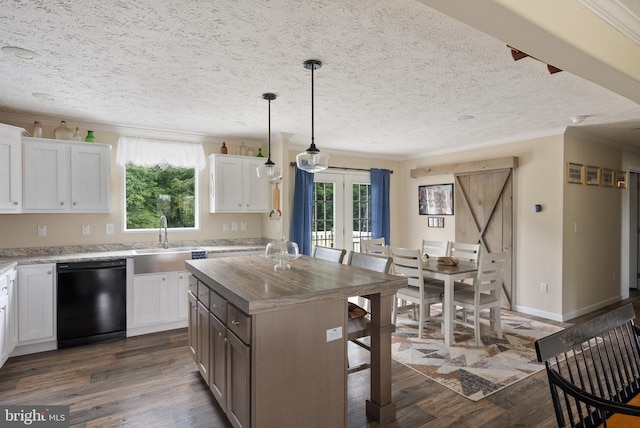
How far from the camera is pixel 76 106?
11.6 feet

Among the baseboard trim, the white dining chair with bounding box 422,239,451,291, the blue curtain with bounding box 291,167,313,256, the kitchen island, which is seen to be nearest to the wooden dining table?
the white dining chair with bounding box 422,239,451,291

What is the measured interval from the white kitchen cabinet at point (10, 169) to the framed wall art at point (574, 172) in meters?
6.18

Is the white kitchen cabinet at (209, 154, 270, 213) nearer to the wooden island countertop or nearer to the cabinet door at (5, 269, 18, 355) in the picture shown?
the wooden island countertop

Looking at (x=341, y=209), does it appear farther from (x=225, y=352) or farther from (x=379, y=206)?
(x=225, y=352)

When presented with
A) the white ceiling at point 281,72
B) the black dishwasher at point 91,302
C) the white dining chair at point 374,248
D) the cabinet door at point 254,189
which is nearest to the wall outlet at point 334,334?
the white ceiling at point 281,72

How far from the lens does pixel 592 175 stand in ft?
15.9

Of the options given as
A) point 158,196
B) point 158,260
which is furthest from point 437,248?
point 158,196

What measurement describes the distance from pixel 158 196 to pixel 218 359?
3071 millimetres

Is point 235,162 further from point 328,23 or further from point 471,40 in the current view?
point 471,40

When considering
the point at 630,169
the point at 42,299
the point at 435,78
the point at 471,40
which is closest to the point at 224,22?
the point at 471,40

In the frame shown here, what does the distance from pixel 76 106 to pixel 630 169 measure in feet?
24.8

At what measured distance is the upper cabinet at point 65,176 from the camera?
3686 mm

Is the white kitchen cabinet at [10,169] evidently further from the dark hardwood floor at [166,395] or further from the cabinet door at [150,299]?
the dark hardwood floor at [166,395]

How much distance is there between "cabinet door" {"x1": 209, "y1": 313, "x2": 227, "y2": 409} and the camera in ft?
7.30
